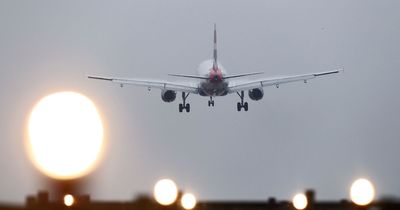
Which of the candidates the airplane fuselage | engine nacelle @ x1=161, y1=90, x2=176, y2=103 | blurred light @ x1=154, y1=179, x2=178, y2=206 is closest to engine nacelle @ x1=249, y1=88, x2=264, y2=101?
the airplane fuselage

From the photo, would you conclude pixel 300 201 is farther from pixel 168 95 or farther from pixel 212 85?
pixel 168 95

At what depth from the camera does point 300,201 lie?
27.1 metres

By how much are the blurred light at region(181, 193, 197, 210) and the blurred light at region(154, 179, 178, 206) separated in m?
1.41

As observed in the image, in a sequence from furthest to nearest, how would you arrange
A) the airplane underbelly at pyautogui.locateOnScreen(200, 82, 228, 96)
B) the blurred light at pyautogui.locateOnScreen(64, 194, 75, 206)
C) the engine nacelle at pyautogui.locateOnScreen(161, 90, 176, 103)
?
the engine nacelle at pyautogui.locateOnScreen(161, 90, 176, 103), the airplane underbelly at pyautogui.locateOnScreen(200, 82, 228, 96), the blurred light at pyautogui.locateOnScreen(64, 194, 75, 206)

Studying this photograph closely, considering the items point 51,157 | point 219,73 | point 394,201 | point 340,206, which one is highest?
point 219,73

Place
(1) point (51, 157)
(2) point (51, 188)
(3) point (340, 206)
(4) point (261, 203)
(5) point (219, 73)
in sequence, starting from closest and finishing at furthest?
(2) point (51, 188)
(1) point (51, 157)
(3) point (340, 206)
(4) point (261, 203)
(5) point (219, 73)

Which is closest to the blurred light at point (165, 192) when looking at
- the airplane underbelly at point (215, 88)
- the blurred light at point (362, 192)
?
the blurred light at point (362, 192)

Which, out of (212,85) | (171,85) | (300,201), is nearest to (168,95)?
(171,85)

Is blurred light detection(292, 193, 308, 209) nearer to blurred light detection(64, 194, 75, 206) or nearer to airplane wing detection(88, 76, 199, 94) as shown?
blurred light detection(64, 194, 75, 206)

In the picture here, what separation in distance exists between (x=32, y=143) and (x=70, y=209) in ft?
8.33

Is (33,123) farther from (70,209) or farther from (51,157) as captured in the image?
(70,209)

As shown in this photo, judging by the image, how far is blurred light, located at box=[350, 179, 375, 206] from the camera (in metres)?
24.5

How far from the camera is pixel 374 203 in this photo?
24.5 metres

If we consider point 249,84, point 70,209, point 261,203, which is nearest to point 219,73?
point 249,84
